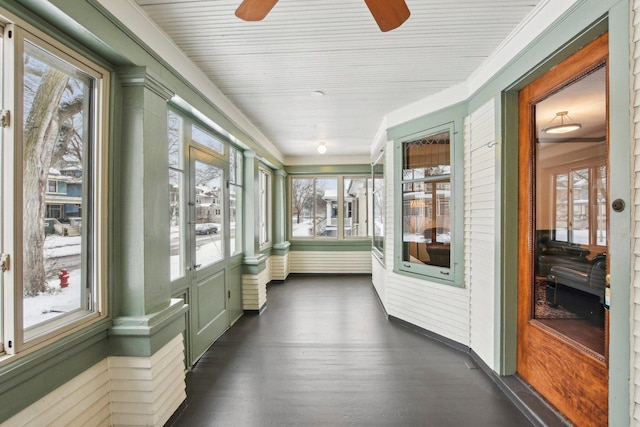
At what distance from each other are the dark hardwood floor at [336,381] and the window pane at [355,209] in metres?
3.22

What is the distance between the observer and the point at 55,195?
1.67m

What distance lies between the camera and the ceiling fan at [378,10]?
1480 mm

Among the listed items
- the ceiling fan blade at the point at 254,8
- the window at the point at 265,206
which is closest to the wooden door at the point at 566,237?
the ceiling fan blade at the point at 254,8

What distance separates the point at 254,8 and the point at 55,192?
149 cm

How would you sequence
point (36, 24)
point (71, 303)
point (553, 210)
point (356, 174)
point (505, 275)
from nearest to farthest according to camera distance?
point (36, 24) < point (71, 303) < point (553, 210) < point (505, 275) < point (356, 174)

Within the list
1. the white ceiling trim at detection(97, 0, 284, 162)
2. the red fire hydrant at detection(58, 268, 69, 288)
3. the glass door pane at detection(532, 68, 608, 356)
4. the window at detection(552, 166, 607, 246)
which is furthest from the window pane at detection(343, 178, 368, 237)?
the red fire hydrant at detection(58, 268, 69, 288)

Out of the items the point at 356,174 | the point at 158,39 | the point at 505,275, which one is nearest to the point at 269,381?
the point at 505,275

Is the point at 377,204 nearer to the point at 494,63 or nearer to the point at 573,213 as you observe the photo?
the point at 494,63

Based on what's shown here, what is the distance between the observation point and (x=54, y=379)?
158 cm

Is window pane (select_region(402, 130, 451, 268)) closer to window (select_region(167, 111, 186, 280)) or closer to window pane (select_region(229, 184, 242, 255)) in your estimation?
window pane (select_region(229, 184, 242, 255))

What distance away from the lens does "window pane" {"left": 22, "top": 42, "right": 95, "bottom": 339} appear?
1514mm

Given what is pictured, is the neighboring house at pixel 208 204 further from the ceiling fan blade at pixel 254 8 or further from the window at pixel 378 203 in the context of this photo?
the window at pixel 378 203

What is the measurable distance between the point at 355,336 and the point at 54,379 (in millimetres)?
2851

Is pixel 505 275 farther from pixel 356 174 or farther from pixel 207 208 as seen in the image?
pixel 356 174
